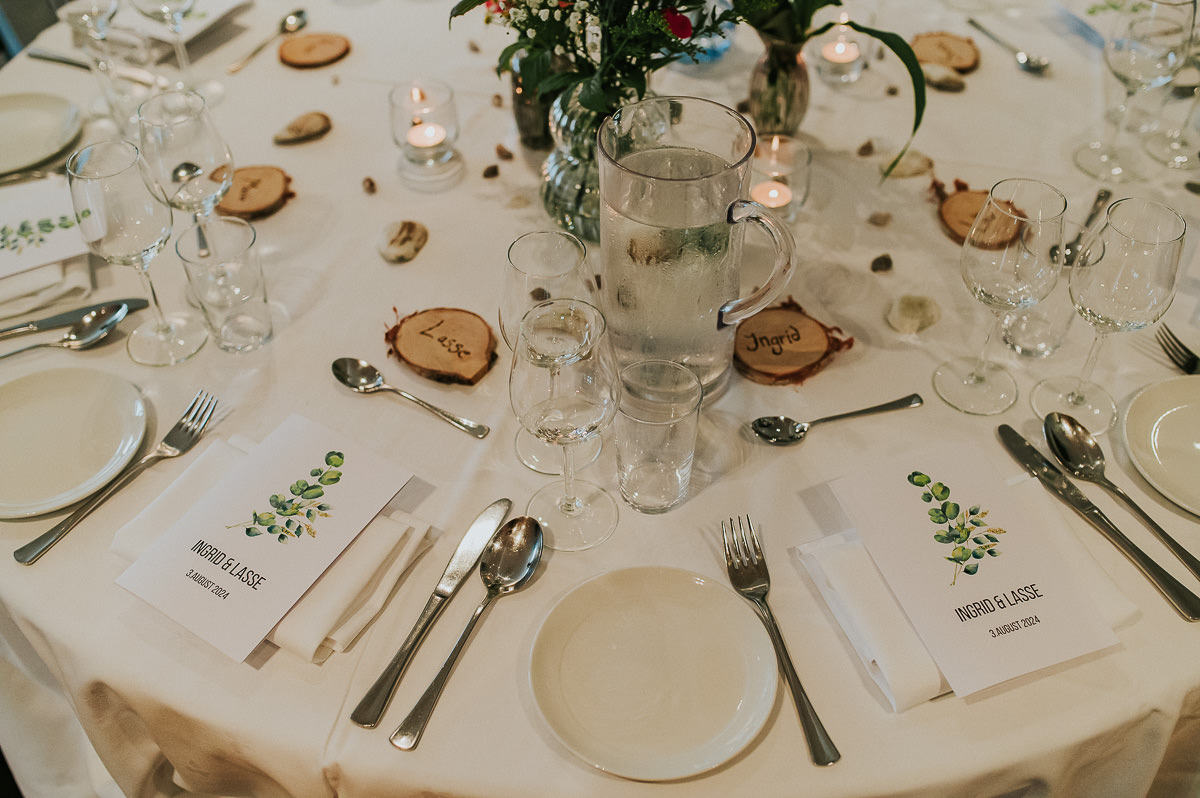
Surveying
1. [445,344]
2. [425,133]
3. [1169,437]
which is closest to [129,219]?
[445,344]

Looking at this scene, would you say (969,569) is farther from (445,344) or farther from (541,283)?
(445,344)

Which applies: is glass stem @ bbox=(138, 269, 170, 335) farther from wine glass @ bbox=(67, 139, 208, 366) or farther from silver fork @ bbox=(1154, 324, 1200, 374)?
silver fork @ bbox=(1154, 324, 1200, 374)

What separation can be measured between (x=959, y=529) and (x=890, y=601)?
133 mm

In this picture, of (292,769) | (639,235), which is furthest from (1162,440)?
(292,769)

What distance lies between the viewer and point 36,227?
58.4 inches

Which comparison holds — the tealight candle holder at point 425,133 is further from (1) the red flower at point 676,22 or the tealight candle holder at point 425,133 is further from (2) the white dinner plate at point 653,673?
(2) the white dinner plate at point 653,673

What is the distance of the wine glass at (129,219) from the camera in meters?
1.23

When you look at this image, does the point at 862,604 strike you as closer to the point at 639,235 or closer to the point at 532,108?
the point at 639,235

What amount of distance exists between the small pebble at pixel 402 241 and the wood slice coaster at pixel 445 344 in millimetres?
158

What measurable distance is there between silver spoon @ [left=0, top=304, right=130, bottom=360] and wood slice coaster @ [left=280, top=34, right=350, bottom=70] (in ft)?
2.77

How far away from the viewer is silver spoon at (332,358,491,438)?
4.05ft

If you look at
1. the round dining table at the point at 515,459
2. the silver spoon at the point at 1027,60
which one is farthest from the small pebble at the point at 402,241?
the silver spoon at the point at 1027,60

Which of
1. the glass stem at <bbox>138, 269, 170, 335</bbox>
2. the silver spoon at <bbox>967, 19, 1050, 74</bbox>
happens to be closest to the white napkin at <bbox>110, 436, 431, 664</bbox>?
the glass stem at <bbox>138, 269, 170, 335</bbox>

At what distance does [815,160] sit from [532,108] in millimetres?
559
